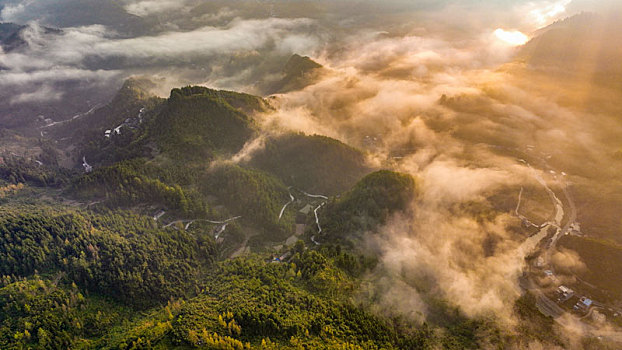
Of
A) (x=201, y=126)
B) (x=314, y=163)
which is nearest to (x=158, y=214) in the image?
(x=201, y=126)

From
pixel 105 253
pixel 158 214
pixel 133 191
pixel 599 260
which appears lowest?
pixel 599 260

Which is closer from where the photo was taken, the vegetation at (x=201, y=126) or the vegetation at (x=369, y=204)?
the vegetation at (x=369, y=204)

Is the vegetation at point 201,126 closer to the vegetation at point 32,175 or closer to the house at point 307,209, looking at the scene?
the house at point 307,209

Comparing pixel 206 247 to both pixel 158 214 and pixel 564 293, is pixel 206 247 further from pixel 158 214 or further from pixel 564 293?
pixel 564 293

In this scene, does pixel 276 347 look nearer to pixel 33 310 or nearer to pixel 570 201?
pixel 33 310

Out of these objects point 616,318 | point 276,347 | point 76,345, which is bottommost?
point 616,318

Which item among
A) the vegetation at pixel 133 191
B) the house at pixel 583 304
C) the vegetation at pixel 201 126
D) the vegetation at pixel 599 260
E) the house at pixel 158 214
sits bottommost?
the house at pixel 583 304

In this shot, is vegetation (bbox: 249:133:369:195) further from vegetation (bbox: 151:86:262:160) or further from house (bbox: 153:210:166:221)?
house (bbox: 153:210:166:221)

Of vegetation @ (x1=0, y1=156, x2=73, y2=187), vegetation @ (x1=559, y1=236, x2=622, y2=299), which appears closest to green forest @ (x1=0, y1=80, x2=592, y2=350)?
vegetation @ (x1=0, y1=156, x2=73, y2=187)

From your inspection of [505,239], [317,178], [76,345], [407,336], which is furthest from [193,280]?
[505,239]

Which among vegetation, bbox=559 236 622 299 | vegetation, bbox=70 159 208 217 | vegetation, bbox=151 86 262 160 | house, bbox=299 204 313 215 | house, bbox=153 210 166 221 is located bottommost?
house, bbox=299 204 313 215

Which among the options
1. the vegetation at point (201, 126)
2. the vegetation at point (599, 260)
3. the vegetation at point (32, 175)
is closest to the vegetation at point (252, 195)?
the vegetation at point (201, 126)
